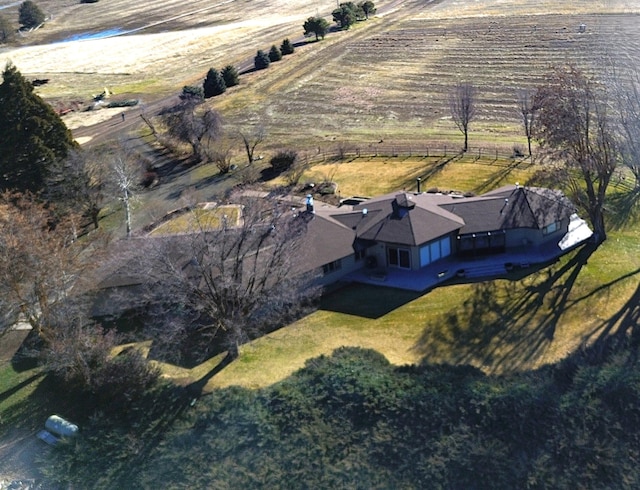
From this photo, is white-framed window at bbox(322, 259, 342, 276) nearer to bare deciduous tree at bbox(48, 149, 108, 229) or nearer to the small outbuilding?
the small outbuilding

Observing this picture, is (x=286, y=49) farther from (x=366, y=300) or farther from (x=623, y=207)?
(x=366, y=300)

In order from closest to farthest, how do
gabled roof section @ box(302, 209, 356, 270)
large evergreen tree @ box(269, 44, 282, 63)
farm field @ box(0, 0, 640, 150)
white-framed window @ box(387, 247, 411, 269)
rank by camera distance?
1. gabled roof section @ box(302, 209, 356, 270)
2. white-framed window @ box(387, 247, 411, 269)
3. farm field @ box(0, 0, 640, 150)
4. large evergreen tree @ box(269, 44, 282, 63)

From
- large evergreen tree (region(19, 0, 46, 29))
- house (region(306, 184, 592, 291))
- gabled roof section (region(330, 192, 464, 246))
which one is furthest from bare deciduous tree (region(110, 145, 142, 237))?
large evergreen tree (region(19, 0, 46, 29))

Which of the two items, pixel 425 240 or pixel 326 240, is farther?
pixel 326 240

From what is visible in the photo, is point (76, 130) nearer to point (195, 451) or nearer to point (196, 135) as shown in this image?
point (196, 135)

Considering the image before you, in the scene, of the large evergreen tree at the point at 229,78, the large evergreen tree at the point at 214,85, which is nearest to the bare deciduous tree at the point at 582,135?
the large evergreen tree at the point at 214,85

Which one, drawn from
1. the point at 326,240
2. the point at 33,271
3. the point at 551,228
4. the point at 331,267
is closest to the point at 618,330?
the point at 551,228

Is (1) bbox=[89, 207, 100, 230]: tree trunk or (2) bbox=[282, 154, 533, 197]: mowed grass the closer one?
(1) bbox=[89, 207, 100, 230]: tree trunk
